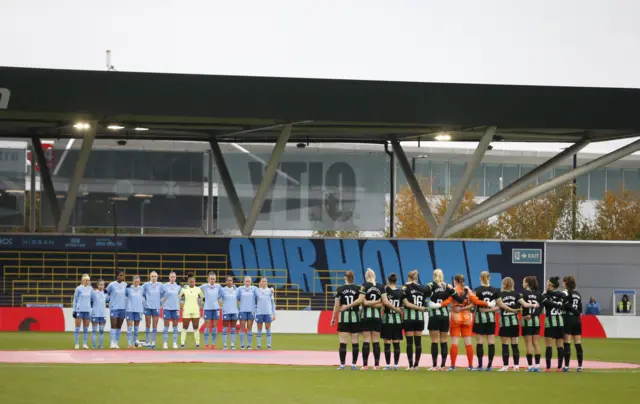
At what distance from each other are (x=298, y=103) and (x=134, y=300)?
12204mm

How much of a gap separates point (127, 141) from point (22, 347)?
21.0 meters

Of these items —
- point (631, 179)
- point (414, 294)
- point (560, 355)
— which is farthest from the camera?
point (631, 179)

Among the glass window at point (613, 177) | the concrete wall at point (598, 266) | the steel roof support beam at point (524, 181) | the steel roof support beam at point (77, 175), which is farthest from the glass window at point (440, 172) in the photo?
the steel roof support beam at point (77, 175)

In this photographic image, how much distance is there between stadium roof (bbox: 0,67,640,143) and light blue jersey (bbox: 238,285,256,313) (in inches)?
411

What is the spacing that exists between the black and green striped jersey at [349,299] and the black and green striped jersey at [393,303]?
61cm

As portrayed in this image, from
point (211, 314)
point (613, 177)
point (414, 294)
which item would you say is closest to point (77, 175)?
point (211, 314)

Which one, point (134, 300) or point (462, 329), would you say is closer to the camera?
point (462, 329)

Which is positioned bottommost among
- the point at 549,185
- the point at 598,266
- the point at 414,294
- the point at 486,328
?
the point at 486,328

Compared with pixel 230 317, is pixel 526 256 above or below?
above

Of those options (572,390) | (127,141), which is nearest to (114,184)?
(127,141)

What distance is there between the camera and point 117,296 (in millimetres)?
→ 31797

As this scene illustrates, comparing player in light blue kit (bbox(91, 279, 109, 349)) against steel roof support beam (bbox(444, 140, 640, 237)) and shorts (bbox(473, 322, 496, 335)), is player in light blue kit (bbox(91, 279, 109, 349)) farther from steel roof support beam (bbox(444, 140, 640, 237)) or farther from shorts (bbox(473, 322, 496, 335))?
steel roof support beam (bbox(444, 140, 640, 237))

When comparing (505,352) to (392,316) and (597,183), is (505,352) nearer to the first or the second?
(392,316)

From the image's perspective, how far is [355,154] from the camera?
168 ft
